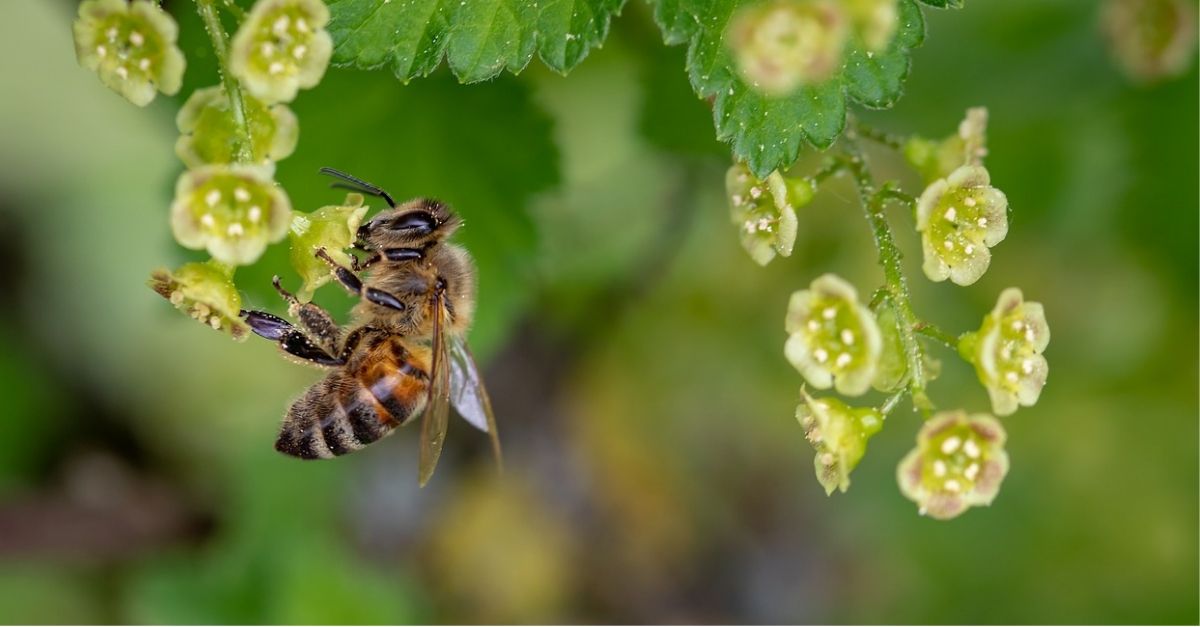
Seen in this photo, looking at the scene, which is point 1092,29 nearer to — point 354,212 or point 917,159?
point 917,159

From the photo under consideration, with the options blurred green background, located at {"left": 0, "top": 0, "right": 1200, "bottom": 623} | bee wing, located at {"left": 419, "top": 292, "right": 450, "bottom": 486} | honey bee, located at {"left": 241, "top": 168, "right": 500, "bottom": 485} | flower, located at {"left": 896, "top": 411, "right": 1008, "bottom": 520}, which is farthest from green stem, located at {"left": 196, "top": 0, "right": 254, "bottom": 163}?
blurred green background, located at {"left": 0, "top": 0, "right": 1200, "bottom": 623}

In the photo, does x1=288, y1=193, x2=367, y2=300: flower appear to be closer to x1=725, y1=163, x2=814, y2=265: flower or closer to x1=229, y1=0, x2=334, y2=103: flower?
x1=229, y1=0, x2=334, y2=103: flower

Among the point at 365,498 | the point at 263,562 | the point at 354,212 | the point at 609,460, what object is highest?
the point at 354,212

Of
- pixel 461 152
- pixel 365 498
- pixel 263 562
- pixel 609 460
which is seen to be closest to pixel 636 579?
pixel 609 460

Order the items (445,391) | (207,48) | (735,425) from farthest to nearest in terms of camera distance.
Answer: (735,425) → (207,48) → (445,391)

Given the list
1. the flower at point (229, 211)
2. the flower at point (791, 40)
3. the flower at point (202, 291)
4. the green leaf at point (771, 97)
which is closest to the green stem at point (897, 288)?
the green leaf at point (771, 97)

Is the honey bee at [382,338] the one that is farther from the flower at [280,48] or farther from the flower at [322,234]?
the flower at [280,48]
